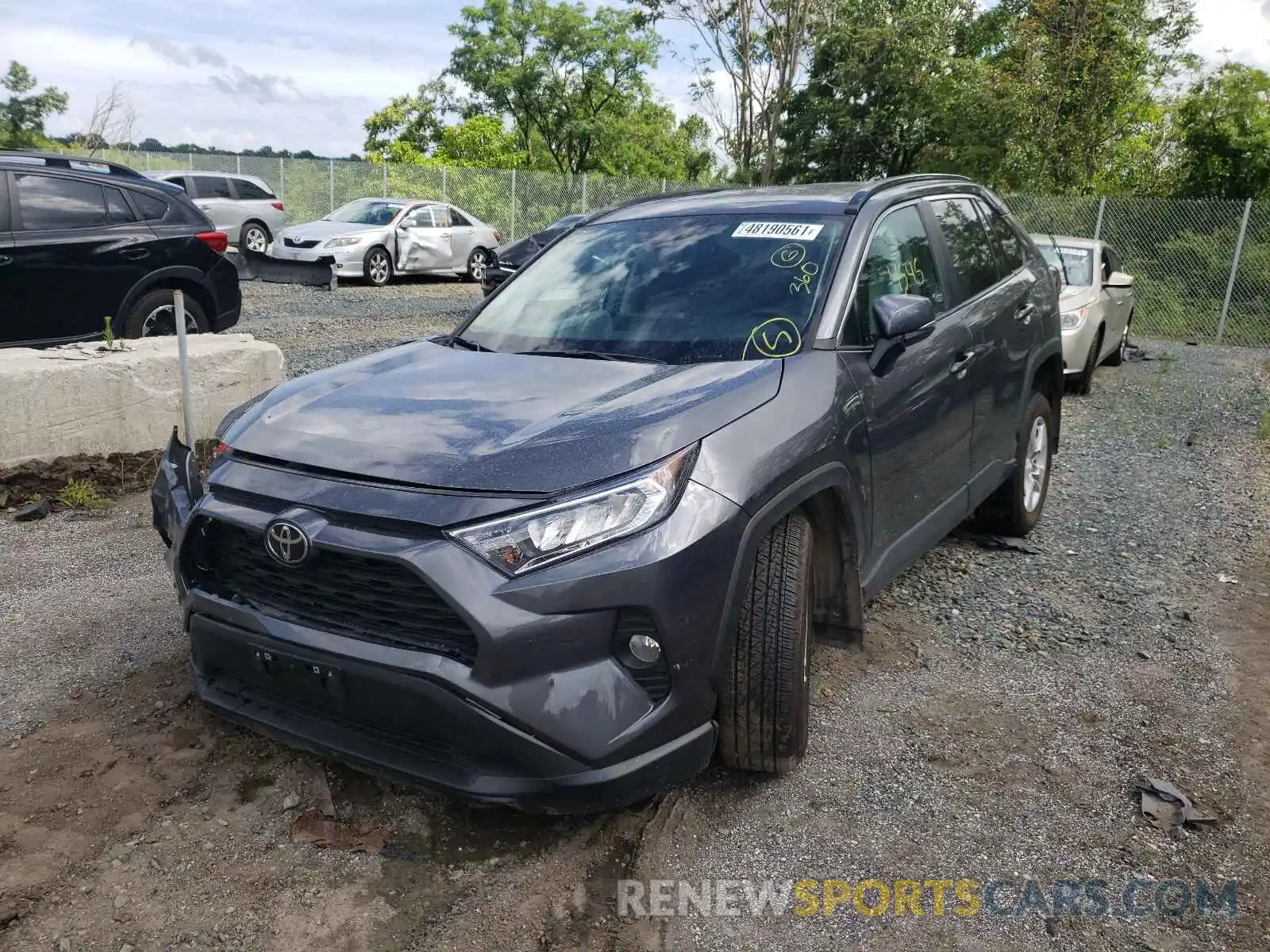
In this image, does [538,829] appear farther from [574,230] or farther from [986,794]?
[574,230]

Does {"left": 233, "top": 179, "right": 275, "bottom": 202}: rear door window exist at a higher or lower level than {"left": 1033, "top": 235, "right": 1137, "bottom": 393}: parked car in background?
higher

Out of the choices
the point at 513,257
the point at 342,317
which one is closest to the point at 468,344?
the point at 342,317

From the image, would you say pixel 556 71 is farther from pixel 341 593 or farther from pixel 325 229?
pixel 341 593

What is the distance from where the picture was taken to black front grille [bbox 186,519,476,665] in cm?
243

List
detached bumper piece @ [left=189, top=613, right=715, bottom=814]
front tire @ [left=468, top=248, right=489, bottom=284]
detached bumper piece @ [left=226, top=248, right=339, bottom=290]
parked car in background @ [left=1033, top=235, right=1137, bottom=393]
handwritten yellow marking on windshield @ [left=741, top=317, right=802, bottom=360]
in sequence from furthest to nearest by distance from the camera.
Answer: front tire @ [left=468, top=248, right=489, bottom=284], detached bumper piece @ [left=226, top=248, right=339, bottom=290], parked car in background @ [left=1033, top=235, right=1137, bottom=393], handwritten yellow marking on windshield @ [left=741, top=317, right=802, bottom=360], detached bumper piece @ [left=189, top=613, right=715, bottom=814]

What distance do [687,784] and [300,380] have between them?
1815 mm

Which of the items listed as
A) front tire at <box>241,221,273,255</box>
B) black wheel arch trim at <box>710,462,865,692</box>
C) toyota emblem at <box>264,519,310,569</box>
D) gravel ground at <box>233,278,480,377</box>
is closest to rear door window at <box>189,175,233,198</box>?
front tire at <box>241,221,273,255</box>

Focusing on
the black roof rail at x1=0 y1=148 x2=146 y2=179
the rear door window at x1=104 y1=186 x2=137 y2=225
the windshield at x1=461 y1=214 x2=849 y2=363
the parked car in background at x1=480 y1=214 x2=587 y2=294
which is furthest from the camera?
the parked car in background at x1=480 y1=214 x2=587 y2=294

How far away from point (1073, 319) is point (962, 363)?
6.42 metres

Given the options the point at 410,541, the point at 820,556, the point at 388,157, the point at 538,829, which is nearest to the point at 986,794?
the point at 820,556

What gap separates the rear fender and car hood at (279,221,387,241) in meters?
14.8

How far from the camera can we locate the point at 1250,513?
20.6 feet

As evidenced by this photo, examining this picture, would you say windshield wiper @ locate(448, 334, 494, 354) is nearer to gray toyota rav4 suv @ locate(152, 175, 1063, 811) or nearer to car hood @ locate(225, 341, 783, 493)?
gray toyota rav4 suv @ locate(152, 175, 1063, 811)

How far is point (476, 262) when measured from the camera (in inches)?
779
